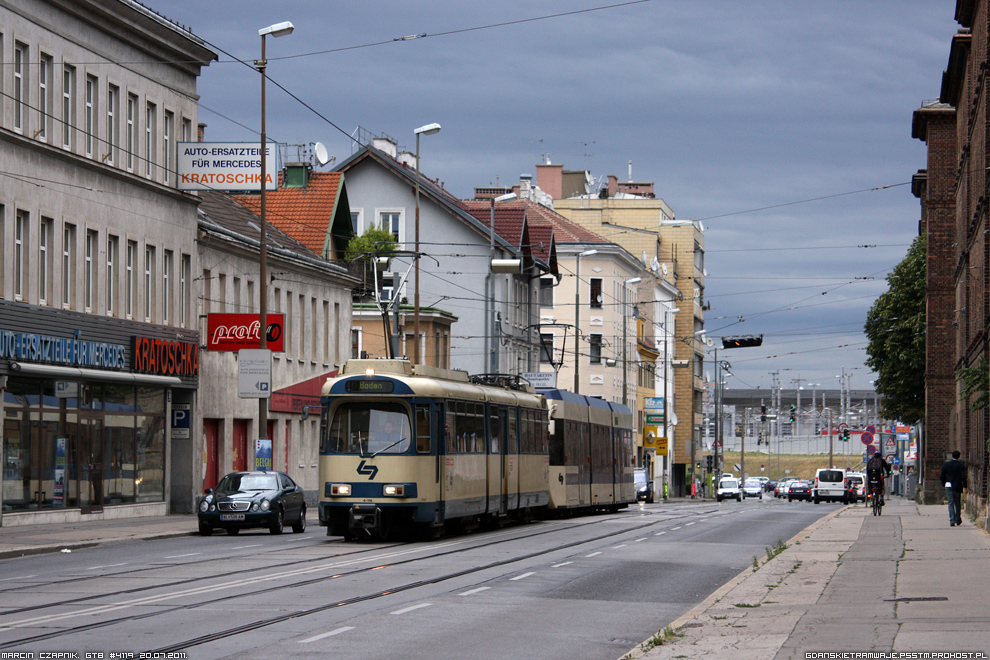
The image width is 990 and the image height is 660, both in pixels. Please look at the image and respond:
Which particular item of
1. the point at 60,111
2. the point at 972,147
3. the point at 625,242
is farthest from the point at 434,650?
the point at 625,242

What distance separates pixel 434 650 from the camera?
1200 cm

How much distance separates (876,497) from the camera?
141 feet

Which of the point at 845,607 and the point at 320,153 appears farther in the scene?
the point at 320,153

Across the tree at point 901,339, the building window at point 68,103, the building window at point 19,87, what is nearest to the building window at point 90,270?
the building window at point 68,103

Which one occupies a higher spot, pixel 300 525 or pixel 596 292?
pixel 596 292

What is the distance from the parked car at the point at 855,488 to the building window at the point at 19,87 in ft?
172

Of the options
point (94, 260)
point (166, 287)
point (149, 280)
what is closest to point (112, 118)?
point (94, 260)

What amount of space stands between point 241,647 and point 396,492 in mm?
14264

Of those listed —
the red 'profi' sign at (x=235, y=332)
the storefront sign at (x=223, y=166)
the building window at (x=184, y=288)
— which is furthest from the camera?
the building window at (x=184, y=288)

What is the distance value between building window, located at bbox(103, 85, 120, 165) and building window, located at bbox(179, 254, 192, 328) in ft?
16.4

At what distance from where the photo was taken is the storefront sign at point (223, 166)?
3828 cm

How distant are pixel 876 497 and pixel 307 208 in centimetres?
2492

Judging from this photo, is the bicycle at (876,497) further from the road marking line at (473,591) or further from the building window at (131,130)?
the road marking line at (473,591)

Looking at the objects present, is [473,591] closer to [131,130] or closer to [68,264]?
[68,264]
